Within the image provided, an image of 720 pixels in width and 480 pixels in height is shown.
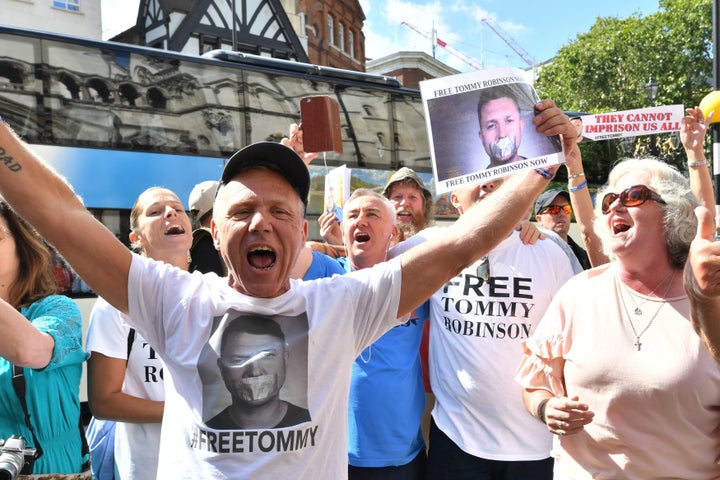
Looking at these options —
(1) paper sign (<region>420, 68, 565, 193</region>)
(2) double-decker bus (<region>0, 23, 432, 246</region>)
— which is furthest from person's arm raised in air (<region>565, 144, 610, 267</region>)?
(2) double-decker bus (<region>0, 23, 432, 246</region>)

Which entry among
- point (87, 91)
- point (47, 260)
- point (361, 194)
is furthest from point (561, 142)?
point (87, 91)

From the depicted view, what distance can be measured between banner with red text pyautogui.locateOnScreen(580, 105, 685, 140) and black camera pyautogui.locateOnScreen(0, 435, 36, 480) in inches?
159

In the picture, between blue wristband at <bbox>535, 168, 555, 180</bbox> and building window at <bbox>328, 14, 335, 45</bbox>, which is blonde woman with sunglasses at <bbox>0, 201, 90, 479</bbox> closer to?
blue wristband at <bbox>535, 168, 555, 180</bbox>

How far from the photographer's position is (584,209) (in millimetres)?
2953

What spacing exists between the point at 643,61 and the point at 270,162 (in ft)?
93.6

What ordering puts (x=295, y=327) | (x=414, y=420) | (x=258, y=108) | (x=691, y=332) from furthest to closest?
(x=258, y=108) < (x=414, y=420) < (x=691, y=332) < (x=295, y=327)

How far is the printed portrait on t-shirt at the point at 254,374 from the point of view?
66.2 inches

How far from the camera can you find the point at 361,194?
3424 millimetres

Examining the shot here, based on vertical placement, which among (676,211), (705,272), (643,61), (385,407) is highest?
(643,61)

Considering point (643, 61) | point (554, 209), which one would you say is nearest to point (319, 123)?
point (554, 209)

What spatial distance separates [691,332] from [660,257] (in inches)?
12.1

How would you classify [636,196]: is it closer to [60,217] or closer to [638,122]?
[60,217]

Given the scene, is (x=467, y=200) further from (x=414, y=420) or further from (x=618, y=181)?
(x=414, y=420)

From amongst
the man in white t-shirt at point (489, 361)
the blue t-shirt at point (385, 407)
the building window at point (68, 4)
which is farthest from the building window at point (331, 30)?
the blue t-shirt at point (385, 407)
